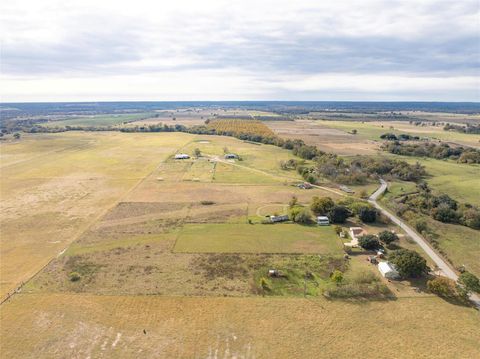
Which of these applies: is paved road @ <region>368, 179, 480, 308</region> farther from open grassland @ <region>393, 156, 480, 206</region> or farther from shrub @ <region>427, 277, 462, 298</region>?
open grassland @ <region>393, 156, 480, 206</region>

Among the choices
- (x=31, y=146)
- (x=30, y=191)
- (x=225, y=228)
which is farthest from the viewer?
(x=31, y=146)

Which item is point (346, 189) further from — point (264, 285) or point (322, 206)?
point (264, 285)

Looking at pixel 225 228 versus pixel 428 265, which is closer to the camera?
pixel 428 265

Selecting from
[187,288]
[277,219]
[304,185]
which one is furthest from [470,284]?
[304,185]

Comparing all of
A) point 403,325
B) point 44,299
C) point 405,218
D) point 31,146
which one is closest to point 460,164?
point 405,218

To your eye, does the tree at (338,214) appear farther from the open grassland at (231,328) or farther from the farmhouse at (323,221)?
the open grassland at (231,328)

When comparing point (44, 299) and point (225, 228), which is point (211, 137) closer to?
point (225, 228)

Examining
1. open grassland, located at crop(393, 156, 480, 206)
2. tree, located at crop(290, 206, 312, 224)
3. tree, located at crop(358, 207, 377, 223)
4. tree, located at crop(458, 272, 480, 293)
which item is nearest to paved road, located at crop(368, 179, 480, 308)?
tree, located at crop(458, 272, 480, 293)
